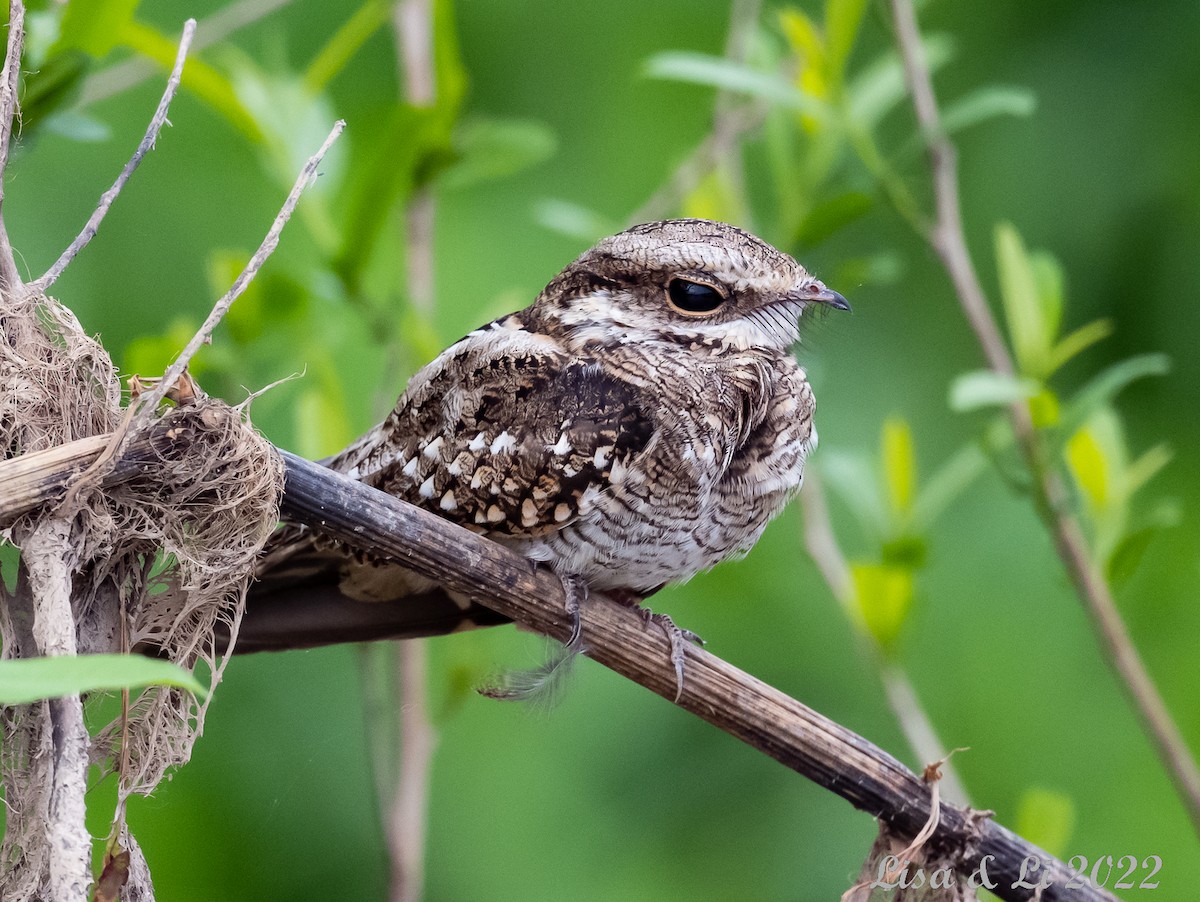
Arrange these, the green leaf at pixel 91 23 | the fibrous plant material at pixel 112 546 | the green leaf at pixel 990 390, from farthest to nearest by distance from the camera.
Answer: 1. the green leaf at pixel 990 390
2. the green leaf at pixel 91 23
3. the fibrous plant material at pixel 112 546

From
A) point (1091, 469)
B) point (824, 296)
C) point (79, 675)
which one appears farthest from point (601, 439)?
point (79, 675)

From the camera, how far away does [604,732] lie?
2008 millimetres

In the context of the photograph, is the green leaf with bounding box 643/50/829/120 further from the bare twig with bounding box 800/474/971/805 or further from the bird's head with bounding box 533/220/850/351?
the bare twig with bounding box 800/474/971/805

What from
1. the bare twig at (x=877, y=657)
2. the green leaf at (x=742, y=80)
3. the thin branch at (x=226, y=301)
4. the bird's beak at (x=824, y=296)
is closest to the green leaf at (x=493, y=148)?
the green leaf at (x=742, y=80)

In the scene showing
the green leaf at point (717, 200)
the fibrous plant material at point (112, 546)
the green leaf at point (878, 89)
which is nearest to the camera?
the fibrous plant material at point (112, 546)

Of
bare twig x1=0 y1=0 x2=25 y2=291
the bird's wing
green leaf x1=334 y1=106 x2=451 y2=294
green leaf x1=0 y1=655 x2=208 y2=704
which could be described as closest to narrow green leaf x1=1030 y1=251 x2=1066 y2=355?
the bird's wing

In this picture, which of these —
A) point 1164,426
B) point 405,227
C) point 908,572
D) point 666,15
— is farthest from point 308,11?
point 1164,426

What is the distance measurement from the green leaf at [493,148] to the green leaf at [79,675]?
41.9 inches

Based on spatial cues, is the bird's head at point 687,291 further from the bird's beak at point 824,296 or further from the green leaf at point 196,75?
the green leaf at point 196,75

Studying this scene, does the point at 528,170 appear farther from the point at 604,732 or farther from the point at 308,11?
the point at 604,732

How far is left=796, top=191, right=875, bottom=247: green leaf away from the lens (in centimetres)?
136

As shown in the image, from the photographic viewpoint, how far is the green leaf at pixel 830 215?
136 cm

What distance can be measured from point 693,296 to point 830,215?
219 mm

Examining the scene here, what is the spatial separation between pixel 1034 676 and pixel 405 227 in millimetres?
1277
